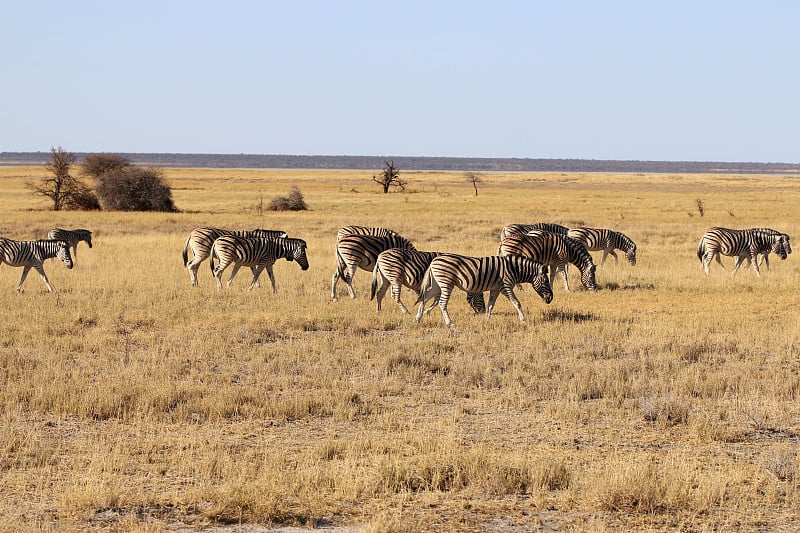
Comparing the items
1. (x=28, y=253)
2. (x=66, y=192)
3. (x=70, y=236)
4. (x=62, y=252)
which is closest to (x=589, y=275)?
(x=62, y=252)

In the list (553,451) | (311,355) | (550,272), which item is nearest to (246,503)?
(553,451)

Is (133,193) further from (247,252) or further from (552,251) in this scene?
(552,251)

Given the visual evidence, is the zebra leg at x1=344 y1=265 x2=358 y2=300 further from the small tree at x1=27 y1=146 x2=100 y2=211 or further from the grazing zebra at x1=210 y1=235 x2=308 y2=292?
the small tree at x1=27 y1=146 x2=100 y2=211

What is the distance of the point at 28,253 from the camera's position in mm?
18641

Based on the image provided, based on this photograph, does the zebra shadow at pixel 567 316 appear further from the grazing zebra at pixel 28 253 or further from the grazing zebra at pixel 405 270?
the grazing zebra at pixel 28 253

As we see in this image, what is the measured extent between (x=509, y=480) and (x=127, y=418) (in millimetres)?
3966

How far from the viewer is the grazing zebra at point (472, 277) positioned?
14203mm

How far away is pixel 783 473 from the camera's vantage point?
24.4ft

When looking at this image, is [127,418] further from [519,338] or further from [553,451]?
[519,338]

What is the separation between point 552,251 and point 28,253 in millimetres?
10066

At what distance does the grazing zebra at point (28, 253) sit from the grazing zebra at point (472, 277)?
8.02m

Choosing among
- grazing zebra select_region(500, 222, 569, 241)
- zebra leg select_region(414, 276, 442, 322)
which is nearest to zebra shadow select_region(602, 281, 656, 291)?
grazing zebra select_region(500, 222, 569, 241)

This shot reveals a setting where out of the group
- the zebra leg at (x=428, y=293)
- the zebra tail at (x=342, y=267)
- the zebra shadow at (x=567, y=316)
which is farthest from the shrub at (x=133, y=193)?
the zebra shadow at (x=567, y=316)

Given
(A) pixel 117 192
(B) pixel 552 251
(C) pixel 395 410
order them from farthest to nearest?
(A) pixel 117 192 → (B) pixel 552 251 → (C) pixel 395 410
